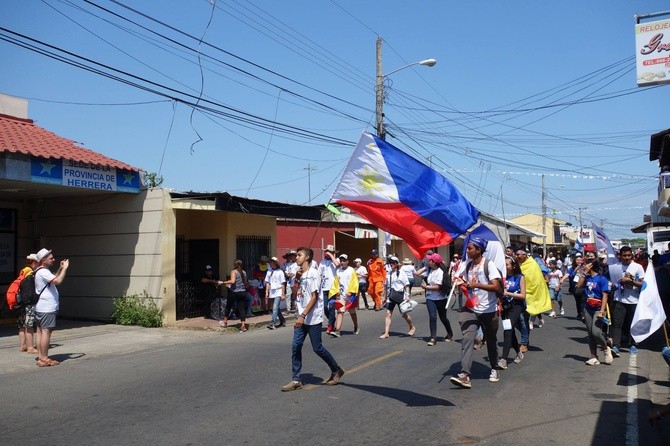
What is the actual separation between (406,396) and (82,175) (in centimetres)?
994

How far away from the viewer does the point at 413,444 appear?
5645 mm

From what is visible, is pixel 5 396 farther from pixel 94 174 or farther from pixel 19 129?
pixel 19 129

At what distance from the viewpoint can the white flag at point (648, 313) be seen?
612cm

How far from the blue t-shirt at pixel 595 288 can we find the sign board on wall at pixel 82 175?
10.8 m

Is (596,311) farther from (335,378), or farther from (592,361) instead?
(335,378)

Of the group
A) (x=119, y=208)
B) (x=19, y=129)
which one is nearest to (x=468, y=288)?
(x=119, y=208)

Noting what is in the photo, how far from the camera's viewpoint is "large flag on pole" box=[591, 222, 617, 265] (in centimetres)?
950

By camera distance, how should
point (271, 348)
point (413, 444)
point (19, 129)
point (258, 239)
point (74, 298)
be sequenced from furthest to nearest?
point (258, 239) → point (74, 298) → point (19, 129) → point (271, 348) → point (413, 444)

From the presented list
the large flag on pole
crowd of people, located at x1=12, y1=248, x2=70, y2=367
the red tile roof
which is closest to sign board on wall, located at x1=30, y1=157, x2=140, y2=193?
the red tile roof

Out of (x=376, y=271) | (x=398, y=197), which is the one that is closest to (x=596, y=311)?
(x=398, y=197)

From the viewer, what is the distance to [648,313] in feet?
20.3

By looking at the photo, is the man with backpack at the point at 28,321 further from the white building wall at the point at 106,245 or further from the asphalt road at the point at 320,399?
→ the white building wall at the point at 106,245

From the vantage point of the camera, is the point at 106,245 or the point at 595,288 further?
the point at 106,245

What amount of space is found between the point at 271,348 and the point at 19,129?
8938 millimetres
